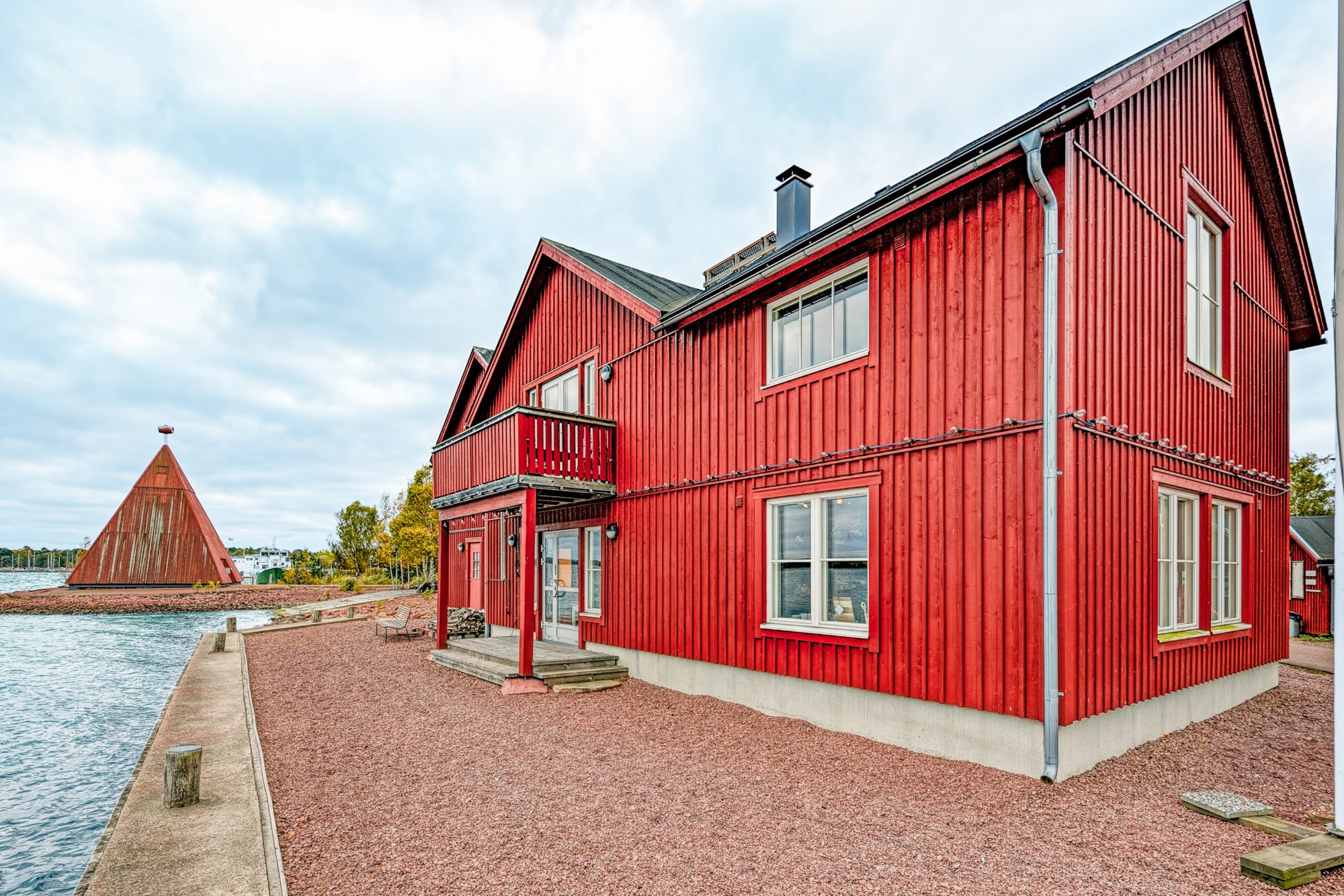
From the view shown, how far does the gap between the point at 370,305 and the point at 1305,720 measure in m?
36.0

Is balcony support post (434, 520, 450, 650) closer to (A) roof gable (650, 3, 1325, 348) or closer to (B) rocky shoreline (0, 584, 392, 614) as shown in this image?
(A) roof gable (650, 3, 1325, 348)

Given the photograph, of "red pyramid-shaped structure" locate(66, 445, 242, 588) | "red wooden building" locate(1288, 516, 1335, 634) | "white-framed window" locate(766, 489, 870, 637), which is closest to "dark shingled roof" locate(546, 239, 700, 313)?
"white-framed window" locate(766, 489, 870, 637)

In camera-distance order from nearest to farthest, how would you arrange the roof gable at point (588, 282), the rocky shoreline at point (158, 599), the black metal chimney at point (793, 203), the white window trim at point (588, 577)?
the black metal chimney at point (793, 203) → the roof gable at point (588, 282) → the white window trim at point (588, 577) → the rocky shoreline at point (158, 599)

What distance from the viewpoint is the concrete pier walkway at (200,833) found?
3.92 m

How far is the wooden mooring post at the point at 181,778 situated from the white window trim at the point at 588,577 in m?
6.63

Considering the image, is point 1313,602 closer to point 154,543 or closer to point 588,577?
point 588,577

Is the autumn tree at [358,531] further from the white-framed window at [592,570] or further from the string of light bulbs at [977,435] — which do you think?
the string of light bulbs at [977,435]

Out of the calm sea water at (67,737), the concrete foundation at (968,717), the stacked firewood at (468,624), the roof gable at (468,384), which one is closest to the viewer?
the calm sea water at (67,737)

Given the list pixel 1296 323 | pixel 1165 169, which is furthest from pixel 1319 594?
pixel 1165 169

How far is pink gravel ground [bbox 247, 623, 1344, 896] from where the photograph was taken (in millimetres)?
3932

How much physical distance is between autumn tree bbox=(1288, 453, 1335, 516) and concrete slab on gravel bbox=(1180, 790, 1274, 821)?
34749mm

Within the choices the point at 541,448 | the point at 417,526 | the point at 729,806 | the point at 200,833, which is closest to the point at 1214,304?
the point at 729,806

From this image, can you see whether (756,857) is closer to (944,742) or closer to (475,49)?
(944,742)

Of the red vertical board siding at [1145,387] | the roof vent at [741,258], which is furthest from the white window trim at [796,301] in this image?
the roof vent at [741,258]
